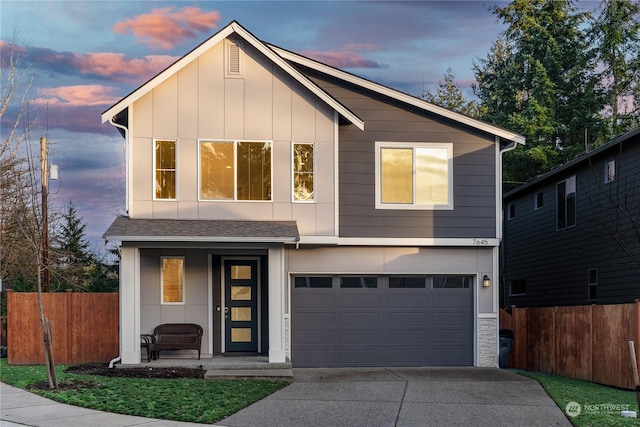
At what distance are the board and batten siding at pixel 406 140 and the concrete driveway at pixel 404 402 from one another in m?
3.36

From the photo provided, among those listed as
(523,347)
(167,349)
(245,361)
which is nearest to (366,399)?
(245,361)

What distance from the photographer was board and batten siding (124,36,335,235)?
1561 cm

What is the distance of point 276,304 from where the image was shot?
15039mm

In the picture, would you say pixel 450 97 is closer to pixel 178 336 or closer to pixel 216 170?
pixel 216 170

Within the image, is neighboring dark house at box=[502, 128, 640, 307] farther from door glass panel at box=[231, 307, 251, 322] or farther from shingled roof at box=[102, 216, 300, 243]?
door glass panel at box=[231, 307, 251, 322]

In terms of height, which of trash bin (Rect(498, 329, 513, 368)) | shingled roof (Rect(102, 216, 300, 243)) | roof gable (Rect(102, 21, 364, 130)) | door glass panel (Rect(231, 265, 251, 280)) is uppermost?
roof gable (Rect(102, 21, 364, 130))

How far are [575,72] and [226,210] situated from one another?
21018mm

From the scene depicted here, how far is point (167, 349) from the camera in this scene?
15445mm

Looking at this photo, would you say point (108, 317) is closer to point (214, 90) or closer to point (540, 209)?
point (214, 90)

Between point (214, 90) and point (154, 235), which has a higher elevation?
point (214, 90)

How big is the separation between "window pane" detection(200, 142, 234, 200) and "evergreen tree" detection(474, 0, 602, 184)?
17558 mm

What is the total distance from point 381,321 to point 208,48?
7.27m

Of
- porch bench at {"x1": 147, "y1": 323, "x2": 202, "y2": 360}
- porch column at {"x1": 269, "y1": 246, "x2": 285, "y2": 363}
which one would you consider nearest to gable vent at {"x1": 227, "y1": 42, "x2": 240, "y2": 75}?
porch column at {"x1": 269, "y1": 246, "x2": 285, "y2": 363}

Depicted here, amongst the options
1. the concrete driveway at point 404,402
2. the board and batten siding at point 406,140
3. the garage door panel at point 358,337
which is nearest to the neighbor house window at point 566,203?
the board and batten siding at point 406,140
